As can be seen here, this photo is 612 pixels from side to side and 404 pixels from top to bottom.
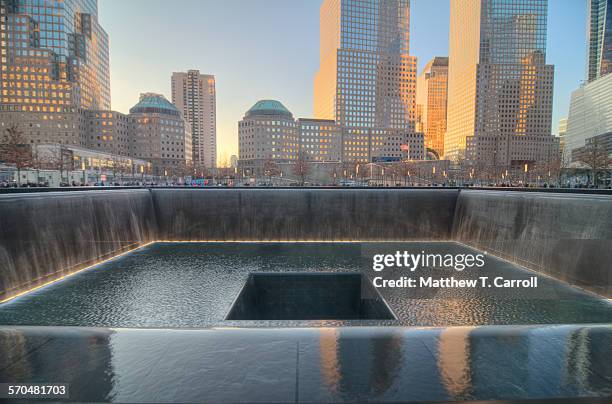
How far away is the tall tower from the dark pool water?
157 metres

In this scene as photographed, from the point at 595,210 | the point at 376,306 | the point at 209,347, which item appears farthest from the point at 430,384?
the point at 595,210

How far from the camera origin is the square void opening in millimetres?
13422

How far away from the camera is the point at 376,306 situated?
38.0 feet

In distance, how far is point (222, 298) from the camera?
1159 cm

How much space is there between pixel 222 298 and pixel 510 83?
625ft

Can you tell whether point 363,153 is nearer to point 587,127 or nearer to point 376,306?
point 587,127

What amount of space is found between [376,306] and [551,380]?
8735 mm

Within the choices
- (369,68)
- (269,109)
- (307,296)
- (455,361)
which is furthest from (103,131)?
(455,361)

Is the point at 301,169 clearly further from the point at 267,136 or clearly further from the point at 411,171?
the point at 267,136

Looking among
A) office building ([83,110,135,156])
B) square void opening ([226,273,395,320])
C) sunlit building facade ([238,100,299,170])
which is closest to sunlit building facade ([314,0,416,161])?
sunlit building facade ([238,100,299,170])

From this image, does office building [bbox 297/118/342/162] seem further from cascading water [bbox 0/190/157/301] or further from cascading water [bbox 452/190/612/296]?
cascading water [bbox 0/190/157/301]

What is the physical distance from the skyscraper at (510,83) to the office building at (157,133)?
137m

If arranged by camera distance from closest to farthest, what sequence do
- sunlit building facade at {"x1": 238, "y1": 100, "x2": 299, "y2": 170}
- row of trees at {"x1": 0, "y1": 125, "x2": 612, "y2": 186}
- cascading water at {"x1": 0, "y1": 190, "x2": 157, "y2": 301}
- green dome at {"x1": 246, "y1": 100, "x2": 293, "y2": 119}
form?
cascading water at {"x1": 0, "y1": 190, "x2": 157, "y2": 301} < row of trees at {"x1": 0, "y1": 125, "x2": 612, "y2": 186} < sunlit building facade at {"x1": 238, "y1": 100, "x2": 299, "y2": 170} < green dome at {"x1": 246, "y1": 100, "x2": 293, "y2": 119}

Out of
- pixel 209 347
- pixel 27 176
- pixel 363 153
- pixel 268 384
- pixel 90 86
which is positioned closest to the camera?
pixel 268 384
